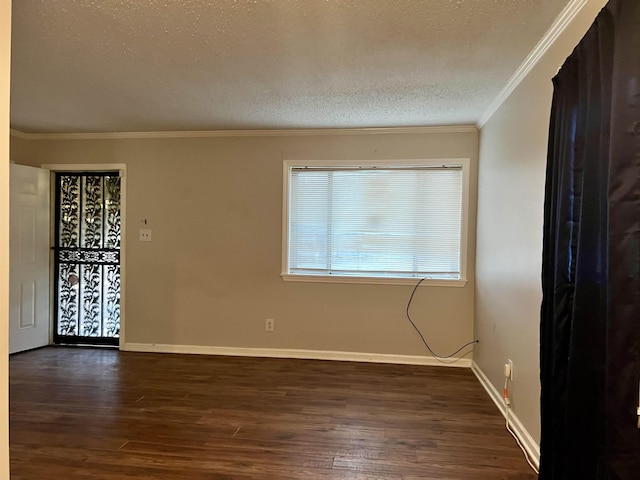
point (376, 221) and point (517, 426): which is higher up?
point (376, 221)

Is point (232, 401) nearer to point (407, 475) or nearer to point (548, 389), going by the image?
point (407, 475)

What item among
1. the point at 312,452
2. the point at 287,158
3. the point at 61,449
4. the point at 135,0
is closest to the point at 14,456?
the point at 61,449

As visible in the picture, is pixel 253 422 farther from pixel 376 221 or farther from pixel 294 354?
pixel 376 221

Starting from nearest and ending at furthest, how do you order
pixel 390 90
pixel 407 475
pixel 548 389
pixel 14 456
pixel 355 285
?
pixel 548 389 < pixel 407 475 < pixel 14 456 < pixel 390 90 < pixel 355 285

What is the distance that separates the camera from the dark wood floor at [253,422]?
204 centimetres

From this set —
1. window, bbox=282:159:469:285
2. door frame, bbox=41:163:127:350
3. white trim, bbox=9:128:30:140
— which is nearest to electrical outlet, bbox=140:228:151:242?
door frame, bbox=41:163:127:350

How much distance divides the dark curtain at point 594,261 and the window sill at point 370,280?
198cm

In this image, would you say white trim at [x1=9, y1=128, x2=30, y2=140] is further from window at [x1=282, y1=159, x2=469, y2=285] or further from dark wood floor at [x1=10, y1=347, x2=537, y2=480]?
window at [x1=282, y1=159, x2=469, y2=285]

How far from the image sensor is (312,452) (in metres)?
2.19

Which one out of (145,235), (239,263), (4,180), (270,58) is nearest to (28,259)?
(145,235)

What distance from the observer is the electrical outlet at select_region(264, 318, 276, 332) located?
12.8 ft

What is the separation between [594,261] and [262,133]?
3177 millimetres

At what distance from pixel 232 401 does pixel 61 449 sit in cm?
105

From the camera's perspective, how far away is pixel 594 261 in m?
1.32
